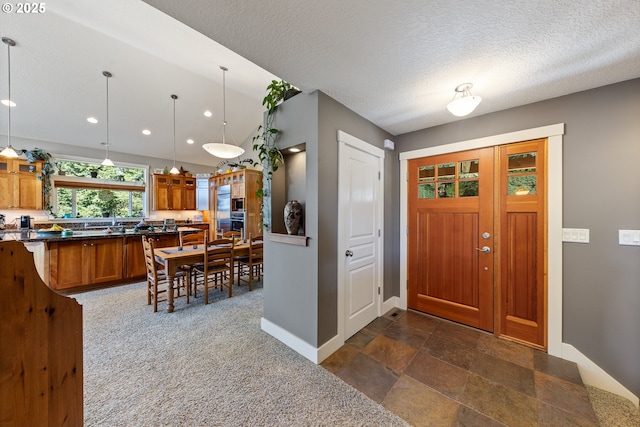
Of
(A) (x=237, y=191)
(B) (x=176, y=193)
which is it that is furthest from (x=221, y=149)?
(B) (x=176, y=193)

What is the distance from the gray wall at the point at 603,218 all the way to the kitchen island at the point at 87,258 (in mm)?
5990

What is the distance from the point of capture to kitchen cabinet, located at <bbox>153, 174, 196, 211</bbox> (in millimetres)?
6473

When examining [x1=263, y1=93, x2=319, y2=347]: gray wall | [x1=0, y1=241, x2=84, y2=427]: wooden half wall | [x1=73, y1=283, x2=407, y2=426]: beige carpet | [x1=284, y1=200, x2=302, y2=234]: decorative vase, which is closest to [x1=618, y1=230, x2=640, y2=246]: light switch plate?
[x1=73, y1=283, x2=407, y2=426]: beige carpet

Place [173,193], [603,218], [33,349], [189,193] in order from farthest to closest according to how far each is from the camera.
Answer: [189,193], [173,193], [603,218], [33,349]

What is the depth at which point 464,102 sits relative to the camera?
1.89 m

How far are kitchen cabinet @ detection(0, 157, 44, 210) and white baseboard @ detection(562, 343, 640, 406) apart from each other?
8972 mm

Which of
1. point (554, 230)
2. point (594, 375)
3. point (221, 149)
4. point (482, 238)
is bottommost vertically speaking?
point (594, 375)

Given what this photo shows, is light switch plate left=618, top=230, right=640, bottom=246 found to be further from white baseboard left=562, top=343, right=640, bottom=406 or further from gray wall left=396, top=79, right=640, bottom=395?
white baseboard left=562, top=343, right=640, bottom=406

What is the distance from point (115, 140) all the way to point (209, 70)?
340 centimetres

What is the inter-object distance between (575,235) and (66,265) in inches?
258

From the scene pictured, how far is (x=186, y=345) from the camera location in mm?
2285

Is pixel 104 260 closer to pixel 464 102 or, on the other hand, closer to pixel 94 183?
pixel 94 183

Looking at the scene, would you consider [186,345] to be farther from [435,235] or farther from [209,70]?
[209,70]

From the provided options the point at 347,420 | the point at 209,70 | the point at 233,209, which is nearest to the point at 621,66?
the point at 347,420
